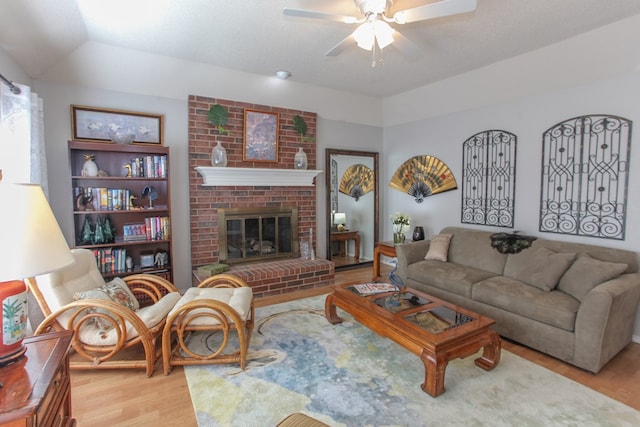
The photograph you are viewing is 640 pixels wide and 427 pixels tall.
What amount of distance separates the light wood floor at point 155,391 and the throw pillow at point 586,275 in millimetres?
574

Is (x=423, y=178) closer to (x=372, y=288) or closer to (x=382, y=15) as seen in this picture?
(x=372, y=288)

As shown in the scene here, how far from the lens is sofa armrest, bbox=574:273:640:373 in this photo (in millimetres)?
2258

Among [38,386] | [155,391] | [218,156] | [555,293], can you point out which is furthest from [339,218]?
[38,386]

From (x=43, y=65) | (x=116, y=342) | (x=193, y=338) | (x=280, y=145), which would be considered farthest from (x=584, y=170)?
(x=43, y=65)

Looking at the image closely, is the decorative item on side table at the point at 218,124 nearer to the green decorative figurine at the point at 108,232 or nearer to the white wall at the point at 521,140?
the green decorative figurine at the point at 108,232

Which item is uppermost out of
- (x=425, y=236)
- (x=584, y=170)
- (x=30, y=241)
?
(x=584, y=170)

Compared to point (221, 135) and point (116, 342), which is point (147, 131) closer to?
point (221, 135)

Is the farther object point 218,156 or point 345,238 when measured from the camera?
point 345,238

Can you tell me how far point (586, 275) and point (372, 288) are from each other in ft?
5.72

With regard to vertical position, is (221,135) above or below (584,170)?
above

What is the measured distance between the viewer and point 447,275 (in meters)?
3.42

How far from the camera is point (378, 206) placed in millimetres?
5543

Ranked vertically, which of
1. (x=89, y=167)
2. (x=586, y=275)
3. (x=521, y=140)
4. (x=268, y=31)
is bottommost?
(x=586, y=275)

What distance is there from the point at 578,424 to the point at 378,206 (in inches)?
156
